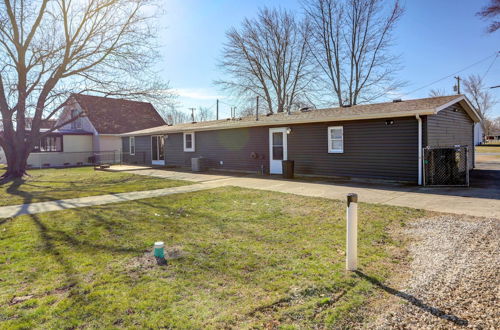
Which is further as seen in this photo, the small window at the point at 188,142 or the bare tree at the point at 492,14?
the small window at the point at 188,142

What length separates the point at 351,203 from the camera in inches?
133

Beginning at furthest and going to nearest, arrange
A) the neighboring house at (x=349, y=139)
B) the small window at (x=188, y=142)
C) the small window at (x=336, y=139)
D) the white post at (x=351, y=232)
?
the small window at (x=188, y=142) < the small window at (x=336, y=139) < the neighboring house at (x=349, y=139) < the white post at (x=351, y=232)

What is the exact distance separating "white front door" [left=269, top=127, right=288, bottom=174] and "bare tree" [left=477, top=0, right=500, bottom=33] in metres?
14.1

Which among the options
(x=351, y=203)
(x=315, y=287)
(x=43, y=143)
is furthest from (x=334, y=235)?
(x=43, y=143)

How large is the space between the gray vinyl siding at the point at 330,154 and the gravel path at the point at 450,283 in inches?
218

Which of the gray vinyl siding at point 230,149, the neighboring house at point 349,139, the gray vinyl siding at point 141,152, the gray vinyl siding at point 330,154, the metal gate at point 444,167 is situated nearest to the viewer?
the metal gate at point 444,167

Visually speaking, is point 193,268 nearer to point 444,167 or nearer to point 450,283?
point 450,283

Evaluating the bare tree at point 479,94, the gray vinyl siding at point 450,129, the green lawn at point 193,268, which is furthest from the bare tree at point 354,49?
the bare tree at point 479,94

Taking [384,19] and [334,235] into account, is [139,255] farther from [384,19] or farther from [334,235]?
[384,19]

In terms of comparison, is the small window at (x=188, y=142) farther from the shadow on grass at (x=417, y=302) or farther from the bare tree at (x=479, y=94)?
the bare tree at (x=479, y=94)

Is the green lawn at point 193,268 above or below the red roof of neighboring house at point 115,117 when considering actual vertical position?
below

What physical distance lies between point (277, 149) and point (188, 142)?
6.78 meters

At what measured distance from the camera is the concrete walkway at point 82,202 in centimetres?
693

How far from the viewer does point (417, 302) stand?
8.91ft
